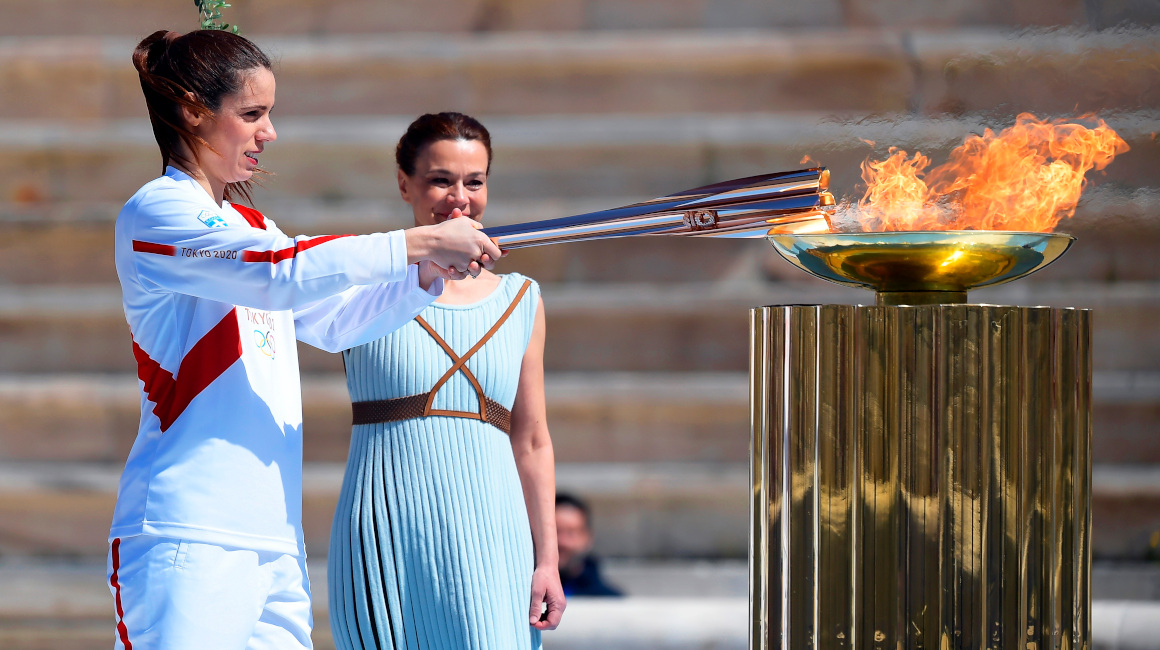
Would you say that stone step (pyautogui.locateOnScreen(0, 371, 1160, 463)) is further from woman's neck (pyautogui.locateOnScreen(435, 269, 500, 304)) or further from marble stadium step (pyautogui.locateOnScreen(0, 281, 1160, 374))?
woman's neck (pyautogui.locateOnScreen(435, 269, 500, 304))

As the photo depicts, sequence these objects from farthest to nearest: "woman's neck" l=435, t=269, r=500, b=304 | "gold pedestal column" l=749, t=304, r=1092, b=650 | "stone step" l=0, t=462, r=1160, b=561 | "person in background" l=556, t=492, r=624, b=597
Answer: "stone step" l=0, t=462, r=1160, b=561 → "person in background" l=556, t=492, r=624, b=597 → "woman's neck" l=435, t=269, r=500, b=304 → "gold pedestal column" l=749, t=304, r=1092, b=650

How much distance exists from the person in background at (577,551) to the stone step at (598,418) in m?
0.29

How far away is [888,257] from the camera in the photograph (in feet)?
5.05

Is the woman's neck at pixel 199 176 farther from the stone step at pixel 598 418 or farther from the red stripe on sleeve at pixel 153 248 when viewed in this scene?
the stone step at pixel 598 418

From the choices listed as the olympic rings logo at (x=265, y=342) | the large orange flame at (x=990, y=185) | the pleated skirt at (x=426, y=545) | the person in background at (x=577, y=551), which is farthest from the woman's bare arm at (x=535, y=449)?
the person in background at (x=577, y=551)

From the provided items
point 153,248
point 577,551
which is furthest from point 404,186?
point 577,551

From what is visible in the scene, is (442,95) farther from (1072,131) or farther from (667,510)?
(1072,131)

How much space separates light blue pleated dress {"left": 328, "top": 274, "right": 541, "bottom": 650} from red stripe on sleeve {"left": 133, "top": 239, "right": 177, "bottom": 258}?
506 millimetres

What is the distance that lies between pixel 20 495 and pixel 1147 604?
3.34m

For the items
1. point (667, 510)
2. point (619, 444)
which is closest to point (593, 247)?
point (619, 444)

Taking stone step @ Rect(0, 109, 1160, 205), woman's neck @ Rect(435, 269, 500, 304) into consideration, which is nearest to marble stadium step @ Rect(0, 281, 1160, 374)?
stone step @ Rect(0, 109, 1160, 205)

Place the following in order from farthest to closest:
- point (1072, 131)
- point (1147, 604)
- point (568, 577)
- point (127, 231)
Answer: point (568, 577), point (1147, 604), point (1072, 131), point (127, 231)

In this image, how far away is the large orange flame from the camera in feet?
5.75

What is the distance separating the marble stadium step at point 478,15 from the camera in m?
3.90
